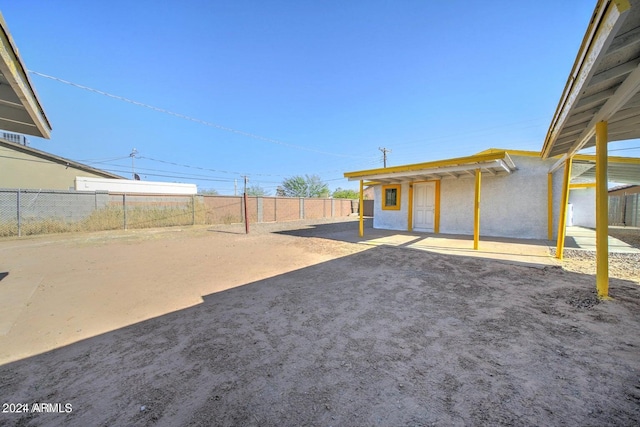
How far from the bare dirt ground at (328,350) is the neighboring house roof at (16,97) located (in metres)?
2.57

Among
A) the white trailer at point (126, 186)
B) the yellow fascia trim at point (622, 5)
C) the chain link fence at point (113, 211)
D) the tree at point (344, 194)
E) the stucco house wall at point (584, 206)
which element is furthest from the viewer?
the tree at point (344, 194)

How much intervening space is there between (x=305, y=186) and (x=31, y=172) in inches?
1075

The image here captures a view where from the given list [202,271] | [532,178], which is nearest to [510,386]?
[202,271]

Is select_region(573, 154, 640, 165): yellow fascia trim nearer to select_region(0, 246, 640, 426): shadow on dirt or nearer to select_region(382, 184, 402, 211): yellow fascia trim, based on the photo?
select_region(0, 246, 640, 426): shadow on dirt

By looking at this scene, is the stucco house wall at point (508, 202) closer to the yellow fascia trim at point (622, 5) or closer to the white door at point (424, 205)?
the white door at point (424, 205)

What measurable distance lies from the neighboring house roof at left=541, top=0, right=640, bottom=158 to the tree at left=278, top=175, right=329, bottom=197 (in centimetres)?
3384

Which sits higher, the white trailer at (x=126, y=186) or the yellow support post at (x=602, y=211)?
the white trailer at (x=126, y=186)

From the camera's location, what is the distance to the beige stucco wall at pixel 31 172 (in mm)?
14783

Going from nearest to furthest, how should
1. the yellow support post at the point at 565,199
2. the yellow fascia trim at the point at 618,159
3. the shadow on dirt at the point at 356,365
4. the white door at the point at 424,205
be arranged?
the shadow on dirt at the point at 356,365 < the yellow support post at the point at 565,199 < the yellow fascia trim at the point at 618,159 < the white door at the point at 424,205

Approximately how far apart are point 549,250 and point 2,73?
33.1ft

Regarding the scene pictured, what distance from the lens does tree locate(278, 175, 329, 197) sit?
37250 mm

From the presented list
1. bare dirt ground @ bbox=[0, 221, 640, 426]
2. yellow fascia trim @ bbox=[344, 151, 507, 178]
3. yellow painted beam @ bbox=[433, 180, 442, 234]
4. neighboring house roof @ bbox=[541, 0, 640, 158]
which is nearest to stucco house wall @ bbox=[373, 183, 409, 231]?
yellow painted beam @ bbox=[433, 180, 442, 234]

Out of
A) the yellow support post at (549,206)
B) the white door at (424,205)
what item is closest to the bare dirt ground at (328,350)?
the yellow support post at (549,206)

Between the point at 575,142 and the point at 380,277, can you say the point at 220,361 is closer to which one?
the point at 380,277
